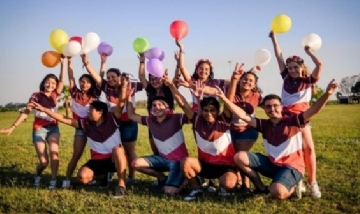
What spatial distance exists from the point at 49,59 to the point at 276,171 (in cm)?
427

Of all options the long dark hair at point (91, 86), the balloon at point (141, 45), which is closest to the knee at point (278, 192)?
the balloon at point (141, 45)

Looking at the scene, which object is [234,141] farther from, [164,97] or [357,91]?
[357,91]

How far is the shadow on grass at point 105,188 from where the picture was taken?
523 cm

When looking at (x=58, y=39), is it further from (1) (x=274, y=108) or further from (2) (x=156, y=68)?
(1) (x=274, y=108)

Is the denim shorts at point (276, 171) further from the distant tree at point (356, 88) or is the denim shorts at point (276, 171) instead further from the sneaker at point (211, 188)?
the distant tree at point (356, 88)

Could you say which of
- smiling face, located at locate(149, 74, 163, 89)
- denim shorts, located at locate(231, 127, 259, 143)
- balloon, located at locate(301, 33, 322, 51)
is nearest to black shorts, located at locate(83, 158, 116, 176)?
smiling face, located at locate(149, 74, 163, 89)

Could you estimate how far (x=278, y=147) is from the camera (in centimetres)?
514

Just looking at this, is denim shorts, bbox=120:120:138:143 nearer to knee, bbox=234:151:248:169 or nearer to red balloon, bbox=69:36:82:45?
red balloon, bbox=69:36:82:45

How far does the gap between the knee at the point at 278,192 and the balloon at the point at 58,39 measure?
4.26 m

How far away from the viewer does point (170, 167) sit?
571 centimetres

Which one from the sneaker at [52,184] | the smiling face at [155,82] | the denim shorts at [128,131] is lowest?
the sneaker at [52,184]

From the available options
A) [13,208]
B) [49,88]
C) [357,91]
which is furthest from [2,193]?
[357,91]

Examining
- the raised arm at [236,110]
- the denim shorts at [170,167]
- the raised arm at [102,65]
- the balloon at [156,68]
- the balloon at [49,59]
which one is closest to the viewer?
the raised arm at [236,110]

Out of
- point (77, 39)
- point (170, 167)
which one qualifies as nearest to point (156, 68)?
point (170, 167)
